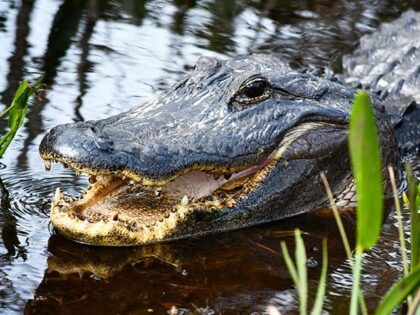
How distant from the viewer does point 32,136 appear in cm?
524

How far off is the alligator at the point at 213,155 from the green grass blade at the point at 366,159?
69.9 inches

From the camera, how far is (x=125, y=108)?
5820 mm

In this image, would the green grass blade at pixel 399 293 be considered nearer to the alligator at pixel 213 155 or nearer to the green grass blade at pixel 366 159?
the green grass blade at pixel 366 159

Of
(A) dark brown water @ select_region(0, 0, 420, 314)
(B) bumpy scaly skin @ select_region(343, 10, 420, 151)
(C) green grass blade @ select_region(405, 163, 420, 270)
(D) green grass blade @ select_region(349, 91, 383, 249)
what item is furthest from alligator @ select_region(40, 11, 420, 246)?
(D) green grass blade @ select_region(349, 91, 383, 249)

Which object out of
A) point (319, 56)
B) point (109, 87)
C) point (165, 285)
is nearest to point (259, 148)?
point (165, 285)

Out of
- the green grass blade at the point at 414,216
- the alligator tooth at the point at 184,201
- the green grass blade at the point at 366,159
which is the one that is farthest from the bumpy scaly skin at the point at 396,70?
the green grass blade at the point at 366,159

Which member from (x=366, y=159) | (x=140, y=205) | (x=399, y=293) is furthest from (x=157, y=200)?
(x=366, y=159)

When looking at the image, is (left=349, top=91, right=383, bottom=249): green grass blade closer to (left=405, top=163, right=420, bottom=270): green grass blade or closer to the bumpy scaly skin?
(left=405, top=163, right=420, bottom=270): green grass blade

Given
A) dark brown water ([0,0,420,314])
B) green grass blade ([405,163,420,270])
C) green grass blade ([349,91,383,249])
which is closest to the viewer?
green grass blade ([349,91,383,249])

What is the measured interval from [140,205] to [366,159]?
2.15 meters

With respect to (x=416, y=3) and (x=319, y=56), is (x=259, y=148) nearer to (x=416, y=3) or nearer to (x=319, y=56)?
(x=319, y=56)

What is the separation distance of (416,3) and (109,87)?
154 inches

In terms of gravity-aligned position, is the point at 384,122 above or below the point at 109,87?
above

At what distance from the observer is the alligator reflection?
3.65 metres
